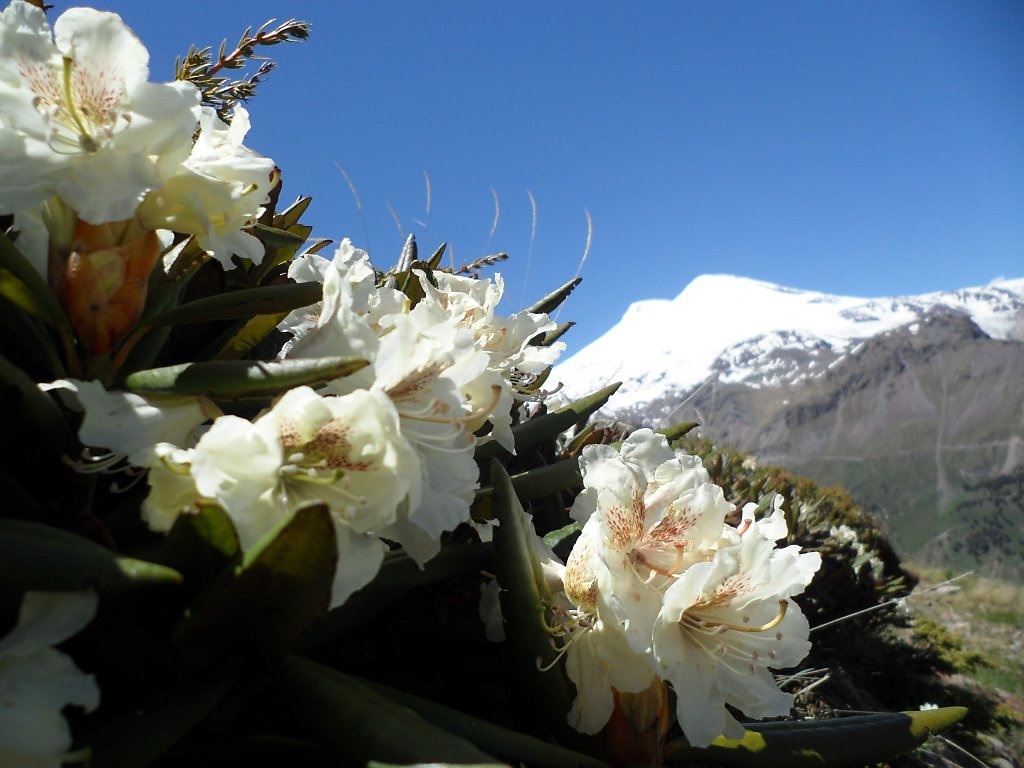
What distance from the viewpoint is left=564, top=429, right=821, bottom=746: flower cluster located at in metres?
1.00

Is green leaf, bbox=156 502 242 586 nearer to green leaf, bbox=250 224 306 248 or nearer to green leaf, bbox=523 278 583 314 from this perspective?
green leaf, bbox=250 224 306 248

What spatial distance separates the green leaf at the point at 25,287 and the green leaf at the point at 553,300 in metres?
1.44

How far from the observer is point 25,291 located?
0.94 m

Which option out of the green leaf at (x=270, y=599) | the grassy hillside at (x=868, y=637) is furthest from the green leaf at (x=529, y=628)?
the grassy hillside at (x=868, y=637)

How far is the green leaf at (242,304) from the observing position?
1089mm

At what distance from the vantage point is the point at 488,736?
912mm

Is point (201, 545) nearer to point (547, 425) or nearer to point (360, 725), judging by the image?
point (360, 725)

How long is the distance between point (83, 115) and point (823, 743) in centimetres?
Answer: 151

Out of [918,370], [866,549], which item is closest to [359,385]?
[866,549]

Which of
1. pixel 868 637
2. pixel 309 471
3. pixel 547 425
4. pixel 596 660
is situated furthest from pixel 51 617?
pixel 868 637

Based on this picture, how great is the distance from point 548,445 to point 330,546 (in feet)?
4.51

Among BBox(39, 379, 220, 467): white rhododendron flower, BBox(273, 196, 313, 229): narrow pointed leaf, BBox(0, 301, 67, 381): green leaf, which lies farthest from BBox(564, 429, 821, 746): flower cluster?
BBox(273, 196, 313, 229): narrow pointed leaf

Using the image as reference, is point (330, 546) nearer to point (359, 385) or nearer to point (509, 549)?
point (359, 385)

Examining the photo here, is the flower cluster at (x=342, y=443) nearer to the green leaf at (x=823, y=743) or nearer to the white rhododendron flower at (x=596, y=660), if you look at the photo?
the white rhododendron flower at (x=596, y=660)
